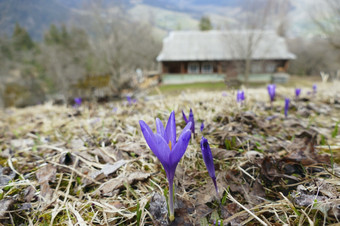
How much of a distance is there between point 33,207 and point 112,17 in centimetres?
2113

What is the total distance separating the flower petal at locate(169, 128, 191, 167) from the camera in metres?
0.65

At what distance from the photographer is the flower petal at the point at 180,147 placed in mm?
654

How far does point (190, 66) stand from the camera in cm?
2305

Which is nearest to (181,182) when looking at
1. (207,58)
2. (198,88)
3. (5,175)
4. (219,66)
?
(5,175)

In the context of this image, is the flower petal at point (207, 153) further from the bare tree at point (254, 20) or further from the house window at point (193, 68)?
the house window at point (193, 68)

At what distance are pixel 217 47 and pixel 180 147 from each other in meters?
24.1

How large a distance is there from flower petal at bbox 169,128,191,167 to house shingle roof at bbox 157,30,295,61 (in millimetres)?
19277

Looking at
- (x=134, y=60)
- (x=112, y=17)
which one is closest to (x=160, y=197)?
(x=112, y=17)

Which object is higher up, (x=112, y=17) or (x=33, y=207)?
(x=112, y=17)

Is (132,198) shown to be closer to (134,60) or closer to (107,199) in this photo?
(107,199)

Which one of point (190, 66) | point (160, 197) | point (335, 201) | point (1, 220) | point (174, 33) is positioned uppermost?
point (174, 33)

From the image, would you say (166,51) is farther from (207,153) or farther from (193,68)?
(207,153)

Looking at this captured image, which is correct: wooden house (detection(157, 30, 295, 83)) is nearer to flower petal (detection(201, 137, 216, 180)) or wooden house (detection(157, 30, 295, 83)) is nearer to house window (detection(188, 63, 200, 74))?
house window (detection(188, 63, 200, 74))

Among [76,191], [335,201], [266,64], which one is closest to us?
[335,201]
